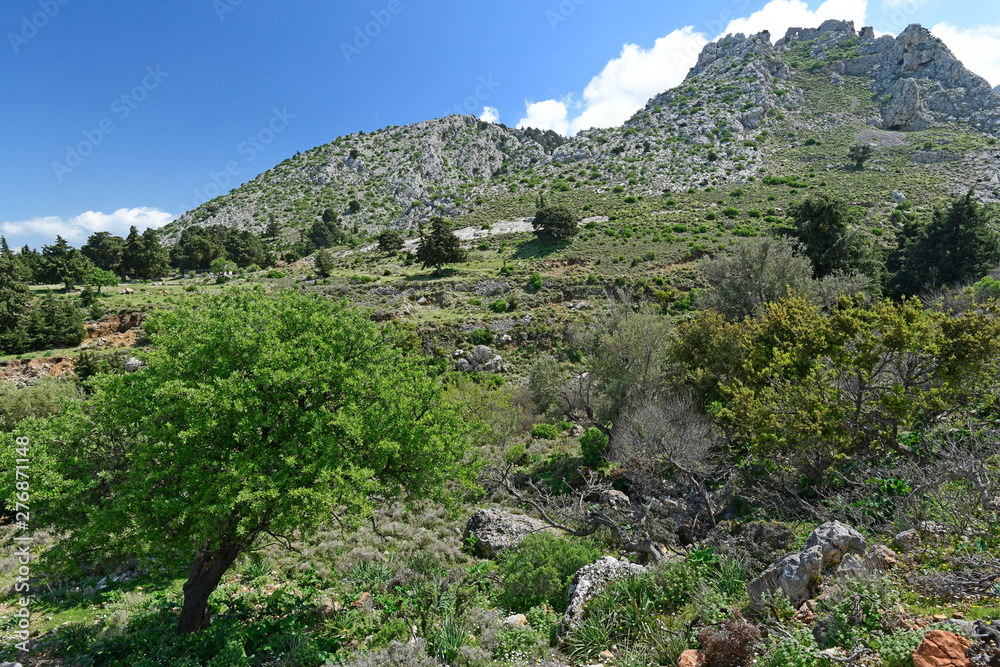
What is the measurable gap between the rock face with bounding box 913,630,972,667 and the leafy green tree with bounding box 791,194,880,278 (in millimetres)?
32206

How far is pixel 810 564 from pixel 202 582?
11.1m

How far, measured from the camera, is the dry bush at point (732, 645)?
514 cm

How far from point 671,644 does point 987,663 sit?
338cm

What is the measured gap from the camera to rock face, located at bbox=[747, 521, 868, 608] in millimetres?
5957

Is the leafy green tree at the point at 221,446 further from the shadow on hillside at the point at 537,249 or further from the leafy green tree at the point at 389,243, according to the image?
the leafy green tree at the point at 389,243

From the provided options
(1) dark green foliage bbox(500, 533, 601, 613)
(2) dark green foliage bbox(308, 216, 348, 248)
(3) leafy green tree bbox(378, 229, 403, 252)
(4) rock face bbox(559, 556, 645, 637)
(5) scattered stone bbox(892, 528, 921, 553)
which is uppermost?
(2) dark green foliage bbox(308, 216, 348, 248)

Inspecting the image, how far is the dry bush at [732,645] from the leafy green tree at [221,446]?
5.32 metres

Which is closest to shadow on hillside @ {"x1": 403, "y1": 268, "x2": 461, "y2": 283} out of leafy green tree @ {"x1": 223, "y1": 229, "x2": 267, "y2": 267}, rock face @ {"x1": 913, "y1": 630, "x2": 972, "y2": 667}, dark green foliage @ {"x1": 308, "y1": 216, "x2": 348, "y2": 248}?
leafy green tree @ {"x1": 223, "y1": 229, "x2": 267, "y2": 267}

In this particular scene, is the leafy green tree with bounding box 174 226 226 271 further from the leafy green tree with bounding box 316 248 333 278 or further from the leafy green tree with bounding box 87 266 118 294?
the leafy green tree with bounding box 316 248 333 278

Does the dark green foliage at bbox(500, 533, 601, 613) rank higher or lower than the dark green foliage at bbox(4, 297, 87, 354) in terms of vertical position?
lower

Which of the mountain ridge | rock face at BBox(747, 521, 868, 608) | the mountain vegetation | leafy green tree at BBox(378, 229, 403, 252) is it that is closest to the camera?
rock face at BBox(747, 521, 868, 608)

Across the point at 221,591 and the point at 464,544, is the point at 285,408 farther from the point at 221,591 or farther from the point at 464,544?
the point at 464,544

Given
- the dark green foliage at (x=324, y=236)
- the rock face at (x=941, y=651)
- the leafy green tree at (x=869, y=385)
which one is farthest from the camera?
the dark green foliage at (x=324, y=236)

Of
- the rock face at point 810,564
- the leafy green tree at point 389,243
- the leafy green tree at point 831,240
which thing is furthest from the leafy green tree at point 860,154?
the rock face at point 810,564
